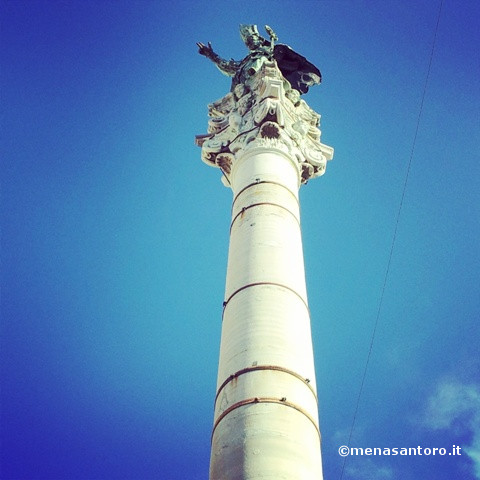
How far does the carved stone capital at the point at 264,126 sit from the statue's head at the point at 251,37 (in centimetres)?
200

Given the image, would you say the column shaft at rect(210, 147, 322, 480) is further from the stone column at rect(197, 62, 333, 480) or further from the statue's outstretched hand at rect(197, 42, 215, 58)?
the statue's outstretched hand at rect(197, 42, 215, 58)

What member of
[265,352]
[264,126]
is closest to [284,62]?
[264,126]

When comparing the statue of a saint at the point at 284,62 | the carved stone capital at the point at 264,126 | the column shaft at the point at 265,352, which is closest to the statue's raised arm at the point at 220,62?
the statue of a saint at the point at 284,62

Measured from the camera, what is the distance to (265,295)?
778cm

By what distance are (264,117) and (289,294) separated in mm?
4530

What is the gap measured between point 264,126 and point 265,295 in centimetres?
446

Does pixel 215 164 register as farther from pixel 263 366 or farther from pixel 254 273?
pixel 263 366

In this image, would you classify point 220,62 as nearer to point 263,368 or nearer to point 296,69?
point 296,69

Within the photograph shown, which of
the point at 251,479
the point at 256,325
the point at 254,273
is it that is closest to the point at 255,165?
the point at 254,273

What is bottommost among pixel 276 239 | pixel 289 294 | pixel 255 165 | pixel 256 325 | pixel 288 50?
pixel 256 325

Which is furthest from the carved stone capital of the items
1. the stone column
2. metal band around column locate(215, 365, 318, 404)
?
metal band around column locate(215, 365, 318, 404)

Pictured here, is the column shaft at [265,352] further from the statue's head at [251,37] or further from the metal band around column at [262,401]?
the statue's head at [251,37]

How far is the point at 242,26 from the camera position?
15.9 meters

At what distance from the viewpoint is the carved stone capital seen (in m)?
11.3
